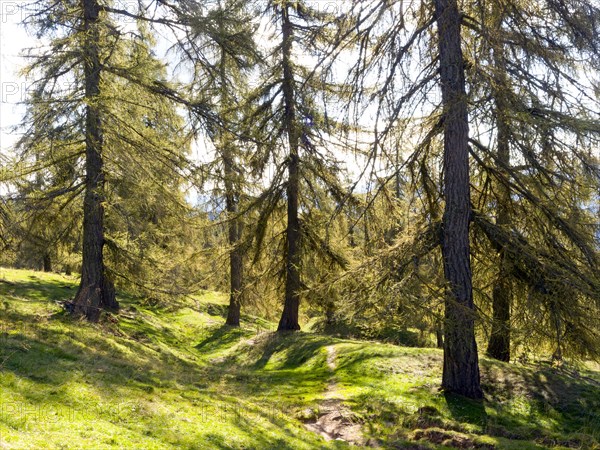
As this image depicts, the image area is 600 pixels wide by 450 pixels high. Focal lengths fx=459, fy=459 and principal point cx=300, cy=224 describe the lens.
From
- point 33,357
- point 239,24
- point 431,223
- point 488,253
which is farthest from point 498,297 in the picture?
point 33,357

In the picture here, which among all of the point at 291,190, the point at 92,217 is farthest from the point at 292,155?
the point at 92,217

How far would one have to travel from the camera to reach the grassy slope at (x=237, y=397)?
6.07 m

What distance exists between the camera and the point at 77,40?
11.6 meters

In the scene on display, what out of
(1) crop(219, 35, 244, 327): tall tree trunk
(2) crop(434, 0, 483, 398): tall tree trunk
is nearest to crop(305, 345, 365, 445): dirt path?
(2) crop(434, 0, 483, 398): tall tree trunk

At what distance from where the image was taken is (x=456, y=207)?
9508mm

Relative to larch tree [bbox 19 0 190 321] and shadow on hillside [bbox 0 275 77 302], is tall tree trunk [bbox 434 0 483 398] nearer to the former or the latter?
larch tree [bbox 19 0 190 321]

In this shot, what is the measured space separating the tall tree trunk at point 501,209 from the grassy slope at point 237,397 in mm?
1425

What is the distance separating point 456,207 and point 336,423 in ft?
16.3

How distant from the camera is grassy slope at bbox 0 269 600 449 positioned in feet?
19.9

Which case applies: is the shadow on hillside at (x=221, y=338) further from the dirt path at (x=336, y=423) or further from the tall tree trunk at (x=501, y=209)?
the tall tree trunk at (x=501, y=209)

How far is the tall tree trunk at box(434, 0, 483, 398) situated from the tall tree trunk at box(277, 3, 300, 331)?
25.3 feet

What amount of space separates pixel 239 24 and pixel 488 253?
825cm

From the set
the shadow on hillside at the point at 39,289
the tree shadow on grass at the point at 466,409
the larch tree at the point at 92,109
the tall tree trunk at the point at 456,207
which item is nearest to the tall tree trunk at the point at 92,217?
the larch tree at the point at 92,109

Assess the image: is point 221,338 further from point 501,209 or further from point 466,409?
point 501,209
